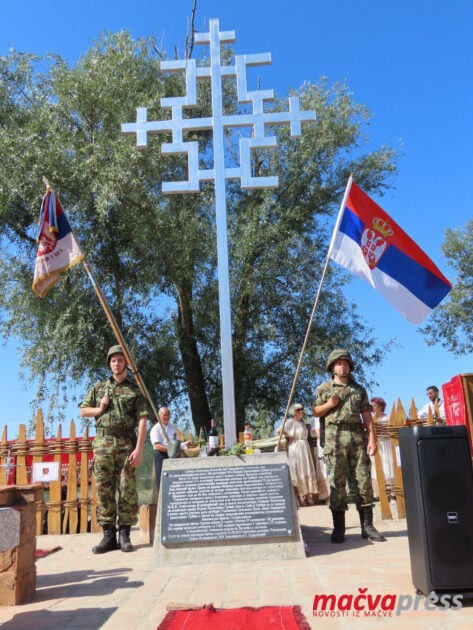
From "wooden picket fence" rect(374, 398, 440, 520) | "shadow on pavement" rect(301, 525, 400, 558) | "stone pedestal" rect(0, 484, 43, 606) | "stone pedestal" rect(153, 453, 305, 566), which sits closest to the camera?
"stone pedestal" rect(0, 484, 43, 606)

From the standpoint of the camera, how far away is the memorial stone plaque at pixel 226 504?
484cm

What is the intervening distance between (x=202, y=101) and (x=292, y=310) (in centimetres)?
642

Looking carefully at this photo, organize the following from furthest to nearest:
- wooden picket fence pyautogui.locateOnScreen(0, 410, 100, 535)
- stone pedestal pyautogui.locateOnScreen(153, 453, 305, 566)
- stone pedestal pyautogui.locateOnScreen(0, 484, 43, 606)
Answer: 1. wooden picket fence pyautogui.locateOnScreen(0, 410, 100, 535)
2. stone pedestal pyautogui.locateOnScreen(153, 453, 305, 566)
3. stone pedestal pyautogui.locateOnScreen(0, 484, 43, 606)

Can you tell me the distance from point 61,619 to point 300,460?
21.7 feet

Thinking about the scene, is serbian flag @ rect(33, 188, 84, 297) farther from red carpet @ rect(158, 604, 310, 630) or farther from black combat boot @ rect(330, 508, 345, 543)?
red carpet @ rect(158, 604, 310, 630)

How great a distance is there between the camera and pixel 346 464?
5.63 m

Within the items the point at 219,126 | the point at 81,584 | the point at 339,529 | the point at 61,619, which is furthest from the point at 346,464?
the point at 219,126

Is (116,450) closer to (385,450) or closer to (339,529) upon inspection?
(339,529)

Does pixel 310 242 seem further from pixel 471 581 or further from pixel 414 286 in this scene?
pixel 471 581

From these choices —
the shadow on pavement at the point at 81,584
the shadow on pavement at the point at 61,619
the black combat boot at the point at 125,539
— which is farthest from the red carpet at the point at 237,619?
the black combat boot at the point at 125,539

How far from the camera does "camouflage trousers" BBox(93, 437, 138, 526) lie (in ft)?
18.7

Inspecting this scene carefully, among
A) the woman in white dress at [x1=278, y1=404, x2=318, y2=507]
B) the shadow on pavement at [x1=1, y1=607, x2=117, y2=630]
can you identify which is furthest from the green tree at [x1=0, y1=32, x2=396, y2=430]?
the shadow on pavement at [x1=1, y1=607, x2=117, y2=630]

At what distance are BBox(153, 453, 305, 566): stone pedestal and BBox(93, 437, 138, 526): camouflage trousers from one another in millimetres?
793

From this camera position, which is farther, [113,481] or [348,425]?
[113,481]
